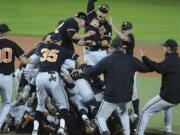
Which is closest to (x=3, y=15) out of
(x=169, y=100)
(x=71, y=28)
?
(x=71, y=28)

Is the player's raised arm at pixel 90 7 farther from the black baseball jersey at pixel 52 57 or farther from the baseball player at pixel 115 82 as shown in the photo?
the baseball player at pixel 115 82

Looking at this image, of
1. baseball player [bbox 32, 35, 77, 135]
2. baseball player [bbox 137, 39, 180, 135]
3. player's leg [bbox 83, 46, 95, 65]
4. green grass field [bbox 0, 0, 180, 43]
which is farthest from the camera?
green grass field [bbox 0, 0, 180, 43]

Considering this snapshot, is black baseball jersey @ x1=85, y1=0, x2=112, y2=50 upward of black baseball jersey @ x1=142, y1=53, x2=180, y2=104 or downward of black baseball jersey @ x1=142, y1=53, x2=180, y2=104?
upward

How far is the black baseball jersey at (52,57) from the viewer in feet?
33.5

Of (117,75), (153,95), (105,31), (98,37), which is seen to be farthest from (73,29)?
(153,95)

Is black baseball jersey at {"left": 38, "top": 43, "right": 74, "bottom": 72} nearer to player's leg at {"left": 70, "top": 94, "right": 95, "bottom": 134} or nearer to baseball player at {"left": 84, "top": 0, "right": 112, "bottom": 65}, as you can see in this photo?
player's leg at {"left": 70, "top": 94, "right": 95, "bottom": 134}

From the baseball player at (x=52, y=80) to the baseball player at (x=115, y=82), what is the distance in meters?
0.66

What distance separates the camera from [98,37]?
12453 mm

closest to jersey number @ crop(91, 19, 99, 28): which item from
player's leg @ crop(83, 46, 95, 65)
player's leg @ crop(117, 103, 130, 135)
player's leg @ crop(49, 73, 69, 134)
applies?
player's leg @ crop(83, 46, 95, 65)

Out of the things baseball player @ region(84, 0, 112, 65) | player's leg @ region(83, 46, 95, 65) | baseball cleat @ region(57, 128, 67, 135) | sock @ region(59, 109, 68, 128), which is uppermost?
baseball player @ region(84, 0, 112, 65)

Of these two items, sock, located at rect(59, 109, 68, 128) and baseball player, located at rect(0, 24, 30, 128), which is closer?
sock, located at rect(59, 109, 68, 128)

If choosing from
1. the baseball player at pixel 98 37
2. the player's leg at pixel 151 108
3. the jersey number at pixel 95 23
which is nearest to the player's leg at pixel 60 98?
the player's leg at pixel 151 108

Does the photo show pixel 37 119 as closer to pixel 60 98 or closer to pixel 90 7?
pixel 60 98

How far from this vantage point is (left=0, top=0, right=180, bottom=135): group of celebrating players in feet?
32.7
